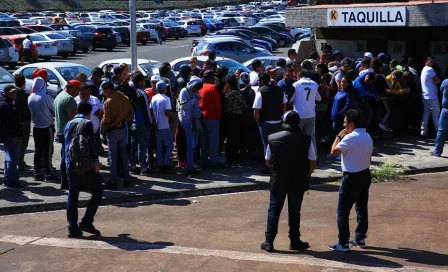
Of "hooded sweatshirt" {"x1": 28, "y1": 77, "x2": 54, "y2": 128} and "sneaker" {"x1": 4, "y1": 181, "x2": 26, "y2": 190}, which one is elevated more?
"hooded sweatshirt" {"x1": 28, "y1": 77, "x2": 54, "y2": 128}

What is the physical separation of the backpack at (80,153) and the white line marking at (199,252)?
910 mm

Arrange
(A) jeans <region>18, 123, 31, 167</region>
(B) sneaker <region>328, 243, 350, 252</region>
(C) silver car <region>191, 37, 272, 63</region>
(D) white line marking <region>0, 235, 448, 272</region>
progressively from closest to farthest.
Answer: (D) white line marking <region>0, 235, 448, 272</region> < (B) sneaker <region>328, 243, 350, 252</region> < (A) jeans <region>18, 123, 31, 167</region> < (C) silver car <region>191, 37, 272, 63</region>

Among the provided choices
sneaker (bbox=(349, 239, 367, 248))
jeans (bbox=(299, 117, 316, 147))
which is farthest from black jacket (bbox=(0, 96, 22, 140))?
sneaker (bbox=(349, 239, 367, 248))

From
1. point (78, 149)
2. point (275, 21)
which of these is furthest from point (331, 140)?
point (275, 21)

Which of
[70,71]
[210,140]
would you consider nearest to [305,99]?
[210,140]

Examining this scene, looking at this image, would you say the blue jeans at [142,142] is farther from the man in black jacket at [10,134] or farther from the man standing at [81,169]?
the man standing at [81,169]

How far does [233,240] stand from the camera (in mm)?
10062

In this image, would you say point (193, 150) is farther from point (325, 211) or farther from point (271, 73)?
point (325, 211)

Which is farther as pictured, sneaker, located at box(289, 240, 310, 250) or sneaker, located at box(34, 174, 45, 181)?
sneaker, located at box(34, 174, 45, 181)

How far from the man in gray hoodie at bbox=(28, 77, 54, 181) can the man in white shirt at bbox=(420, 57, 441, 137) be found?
7.72 meters

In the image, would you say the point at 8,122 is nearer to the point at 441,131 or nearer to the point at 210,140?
the point at 210,140

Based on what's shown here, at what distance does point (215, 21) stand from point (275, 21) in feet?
27.4

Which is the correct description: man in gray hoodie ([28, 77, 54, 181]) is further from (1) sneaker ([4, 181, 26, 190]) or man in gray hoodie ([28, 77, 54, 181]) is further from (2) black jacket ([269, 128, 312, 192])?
(2) black jacket ([269, 128, 312, 192])

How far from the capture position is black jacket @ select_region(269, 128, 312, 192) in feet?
30.1
